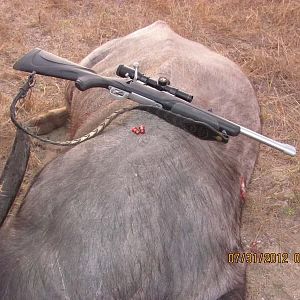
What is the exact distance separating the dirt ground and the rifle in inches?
48.9

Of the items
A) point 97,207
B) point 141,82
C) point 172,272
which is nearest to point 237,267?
point 172,272

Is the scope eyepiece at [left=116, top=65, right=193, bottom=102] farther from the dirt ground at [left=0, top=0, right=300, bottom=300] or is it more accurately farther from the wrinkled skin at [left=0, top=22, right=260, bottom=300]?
the dirt ground at [left=0, top=0, right=300, bottom=300]

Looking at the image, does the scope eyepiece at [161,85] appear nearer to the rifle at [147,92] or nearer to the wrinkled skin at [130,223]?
the rifle at [147,92]

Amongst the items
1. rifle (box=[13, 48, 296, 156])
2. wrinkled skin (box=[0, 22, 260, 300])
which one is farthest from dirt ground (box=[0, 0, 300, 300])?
rifle (box=[13, 48, 296, 156])

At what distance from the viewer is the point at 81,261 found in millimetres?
2820

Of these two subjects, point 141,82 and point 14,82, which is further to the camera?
point 14,82

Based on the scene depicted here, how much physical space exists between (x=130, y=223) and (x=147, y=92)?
2.07ft

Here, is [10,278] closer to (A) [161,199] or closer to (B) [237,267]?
(A) [161,199]

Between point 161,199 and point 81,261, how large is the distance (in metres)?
0.47

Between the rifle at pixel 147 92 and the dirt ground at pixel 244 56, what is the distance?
1242 mm

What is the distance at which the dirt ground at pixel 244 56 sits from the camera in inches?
170

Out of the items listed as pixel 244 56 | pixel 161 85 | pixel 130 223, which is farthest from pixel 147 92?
pixel 244 56

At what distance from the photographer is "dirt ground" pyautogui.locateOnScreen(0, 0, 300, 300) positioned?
4.31 metres

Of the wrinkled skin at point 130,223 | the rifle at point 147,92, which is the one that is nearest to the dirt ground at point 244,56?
the wrinkled skin at point 130,223
